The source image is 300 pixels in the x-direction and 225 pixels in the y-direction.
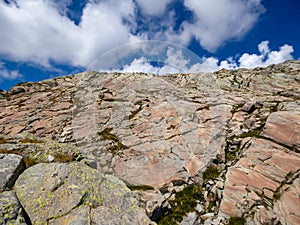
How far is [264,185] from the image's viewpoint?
56.3 feet

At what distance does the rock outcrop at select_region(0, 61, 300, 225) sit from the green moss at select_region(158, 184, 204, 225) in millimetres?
94

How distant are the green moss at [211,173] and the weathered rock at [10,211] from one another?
56.7 feet

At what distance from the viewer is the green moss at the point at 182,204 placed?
55.0 feet

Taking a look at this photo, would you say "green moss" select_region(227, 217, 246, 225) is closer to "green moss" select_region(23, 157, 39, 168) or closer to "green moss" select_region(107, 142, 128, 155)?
"green moss" select_region(23, 157, 39, 168)

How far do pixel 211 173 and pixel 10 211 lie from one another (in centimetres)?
1848

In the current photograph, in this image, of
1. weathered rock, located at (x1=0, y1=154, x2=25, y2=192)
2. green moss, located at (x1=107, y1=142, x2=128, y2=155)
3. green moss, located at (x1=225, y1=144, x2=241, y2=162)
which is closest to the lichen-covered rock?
weathered rock, located at (x1=0, y1=154, x2=25, y2=192)

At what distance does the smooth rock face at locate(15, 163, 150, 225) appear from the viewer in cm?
919

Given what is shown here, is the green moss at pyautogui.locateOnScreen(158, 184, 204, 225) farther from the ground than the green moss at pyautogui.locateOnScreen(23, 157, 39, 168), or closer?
closer

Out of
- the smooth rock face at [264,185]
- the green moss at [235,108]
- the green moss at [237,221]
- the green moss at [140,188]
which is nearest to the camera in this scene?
the green moss at [237,221]

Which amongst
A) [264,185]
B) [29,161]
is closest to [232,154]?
[264,185]

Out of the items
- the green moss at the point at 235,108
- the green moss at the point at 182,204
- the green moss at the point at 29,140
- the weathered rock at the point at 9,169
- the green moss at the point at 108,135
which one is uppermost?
the green moss at the point at 235,108

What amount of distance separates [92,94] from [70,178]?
4353cm

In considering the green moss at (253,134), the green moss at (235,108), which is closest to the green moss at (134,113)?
the green moss at (235,108)

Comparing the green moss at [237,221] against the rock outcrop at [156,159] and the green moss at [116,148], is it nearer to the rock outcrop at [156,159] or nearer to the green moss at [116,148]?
the rock outcrop at [156,159]
